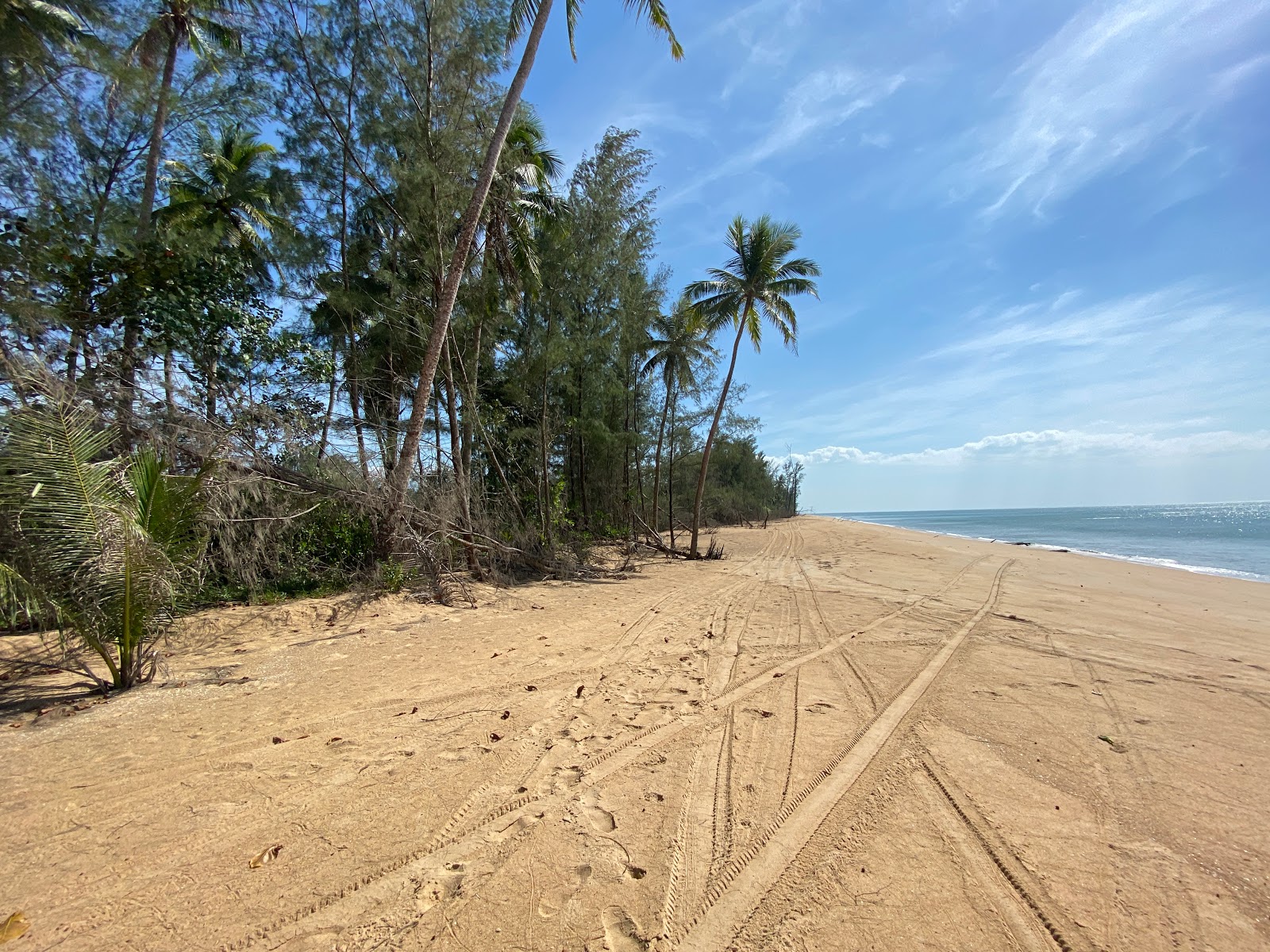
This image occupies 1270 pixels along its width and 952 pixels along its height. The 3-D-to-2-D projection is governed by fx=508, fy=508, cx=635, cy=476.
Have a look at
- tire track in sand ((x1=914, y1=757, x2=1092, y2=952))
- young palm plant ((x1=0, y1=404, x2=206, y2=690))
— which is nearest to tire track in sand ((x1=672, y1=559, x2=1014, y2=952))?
tire track in sand ((x1=914, y1=757, x2=1092, y2=952))

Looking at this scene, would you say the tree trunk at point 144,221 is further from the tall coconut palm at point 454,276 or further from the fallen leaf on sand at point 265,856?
the fallen leaf on sand at point 265,856

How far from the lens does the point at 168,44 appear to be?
9398 mm

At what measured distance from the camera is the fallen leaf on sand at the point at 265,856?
2150 millimetres

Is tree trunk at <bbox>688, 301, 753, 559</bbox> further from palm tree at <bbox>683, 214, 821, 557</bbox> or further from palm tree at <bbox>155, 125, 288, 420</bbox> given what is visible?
palm tree at <bbox>155, 125, 288, 420</bbox>

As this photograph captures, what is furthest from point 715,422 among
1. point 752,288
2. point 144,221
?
point 144,221

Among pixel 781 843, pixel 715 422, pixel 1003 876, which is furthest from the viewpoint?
pixel 715 422

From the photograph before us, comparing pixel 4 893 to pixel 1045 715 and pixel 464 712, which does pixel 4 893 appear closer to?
pixel 464 712

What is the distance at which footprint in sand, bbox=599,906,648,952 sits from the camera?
180 centimetres

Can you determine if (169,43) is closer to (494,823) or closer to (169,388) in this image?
(169,388)

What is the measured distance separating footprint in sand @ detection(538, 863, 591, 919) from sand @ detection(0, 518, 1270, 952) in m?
0.01

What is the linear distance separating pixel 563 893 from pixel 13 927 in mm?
1912

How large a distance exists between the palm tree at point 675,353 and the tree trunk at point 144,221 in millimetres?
12719

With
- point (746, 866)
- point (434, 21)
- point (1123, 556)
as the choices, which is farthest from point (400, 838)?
point (1123, 556)

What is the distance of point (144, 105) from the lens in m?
8.07
